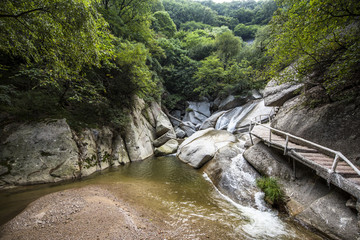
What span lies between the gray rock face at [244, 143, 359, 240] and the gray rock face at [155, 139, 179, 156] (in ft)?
26.6

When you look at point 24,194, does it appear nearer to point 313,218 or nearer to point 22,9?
point 22,9

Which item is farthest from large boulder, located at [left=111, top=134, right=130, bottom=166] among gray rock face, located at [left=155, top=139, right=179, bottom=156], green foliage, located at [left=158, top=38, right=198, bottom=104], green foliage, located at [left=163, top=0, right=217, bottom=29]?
green foliage, located at [left=163, top=0, right=217, bottom=29]

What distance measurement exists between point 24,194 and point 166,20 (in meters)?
36.6

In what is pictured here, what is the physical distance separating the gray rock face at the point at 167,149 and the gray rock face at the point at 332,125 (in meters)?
9.34

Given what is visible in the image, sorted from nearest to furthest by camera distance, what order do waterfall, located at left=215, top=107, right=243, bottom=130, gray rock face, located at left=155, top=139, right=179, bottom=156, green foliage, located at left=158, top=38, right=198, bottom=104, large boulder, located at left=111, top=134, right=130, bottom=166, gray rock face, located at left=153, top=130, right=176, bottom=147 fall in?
large boulder, located at left=111, top=134, right=130, bottom=166, gray rock face, located at left=155, top=139, right=179, bottom=156, gray rock face, located at left=153, top=130, right=176, bottom=147, waterfall, located at left=215, top=107, right=243, bottom=130, green foliage, located at left=158, top=38, right=198, bottom=104

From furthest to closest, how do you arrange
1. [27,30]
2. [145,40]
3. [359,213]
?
[145,40], [27,30], [359,213]

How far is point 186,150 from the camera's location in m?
11.4

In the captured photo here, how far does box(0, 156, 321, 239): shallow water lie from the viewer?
386cm

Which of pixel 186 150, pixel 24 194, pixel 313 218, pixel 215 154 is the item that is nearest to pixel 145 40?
pixel 186 150

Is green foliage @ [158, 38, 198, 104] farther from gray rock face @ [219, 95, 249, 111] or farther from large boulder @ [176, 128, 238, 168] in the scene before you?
large boulder @ [176, 128, 238, 168]

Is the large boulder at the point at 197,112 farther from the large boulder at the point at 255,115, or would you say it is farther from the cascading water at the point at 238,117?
the large boulder at the point at 255,115

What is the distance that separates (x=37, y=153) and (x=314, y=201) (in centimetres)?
1080

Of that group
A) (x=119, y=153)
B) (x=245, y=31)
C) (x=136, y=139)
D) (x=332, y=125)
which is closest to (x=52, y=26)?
(x=119, y=153)

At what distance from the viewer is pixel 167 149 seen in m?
13.3
